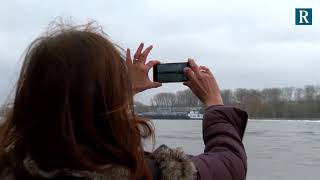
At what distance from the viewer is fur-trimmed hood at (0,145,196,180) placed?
1538 mm

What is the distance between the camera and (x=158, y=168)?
65.9 inches

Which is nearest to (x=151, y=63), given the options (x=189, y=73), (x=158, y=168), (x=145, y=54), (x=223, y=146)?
(x=145, y=54)

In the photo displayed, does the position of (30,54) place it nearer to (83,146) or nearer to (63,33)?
(63,33)

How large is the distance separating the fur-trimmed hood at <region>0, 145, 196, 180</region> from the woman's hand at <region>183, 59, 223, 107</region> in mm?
350

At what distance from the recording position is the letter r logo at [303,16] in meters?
28.8

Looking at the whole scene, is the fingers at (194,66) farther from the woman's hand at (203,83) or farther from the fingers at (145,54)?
the fingers at (145,54)

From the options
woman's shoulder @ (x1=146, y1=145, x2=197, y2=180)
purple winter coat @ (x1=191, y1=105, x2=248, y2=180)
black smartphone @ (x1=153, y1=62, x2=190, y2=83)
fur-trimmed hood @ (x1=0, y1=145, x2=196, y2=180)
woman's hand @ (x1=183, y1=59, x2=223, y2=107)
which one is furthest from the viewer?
black smartphone @ (x1=153, y1=62, x2=190, y2=83)

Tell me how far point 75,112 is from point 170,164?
300mm

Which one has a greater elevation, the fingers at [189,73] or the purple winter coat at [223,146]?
the fingers at [189,73]

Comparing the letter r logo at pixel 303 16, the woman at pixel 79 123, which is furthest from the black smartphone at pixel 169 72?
the letter r logo at pixel 303 16

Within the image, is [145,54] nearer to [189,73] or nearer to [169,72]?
[169,72]

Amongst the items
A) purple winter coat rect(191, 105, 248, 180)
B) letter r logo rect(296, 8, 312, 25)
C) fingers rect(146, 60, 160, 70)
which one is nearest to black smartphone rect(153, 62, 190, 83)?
fingers rect(146, 60, 160, 70)

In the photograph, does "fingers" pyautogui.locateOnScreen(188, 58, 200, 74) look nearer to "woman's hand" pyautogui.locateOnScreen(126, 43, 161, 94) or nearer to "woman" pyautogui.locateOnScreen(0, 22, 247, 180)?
"woman's hand" pyautogui.locateOnScreen(126, 43, 161, 94)

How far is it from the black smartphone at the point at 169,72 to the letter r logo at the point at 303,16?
26995 mm
